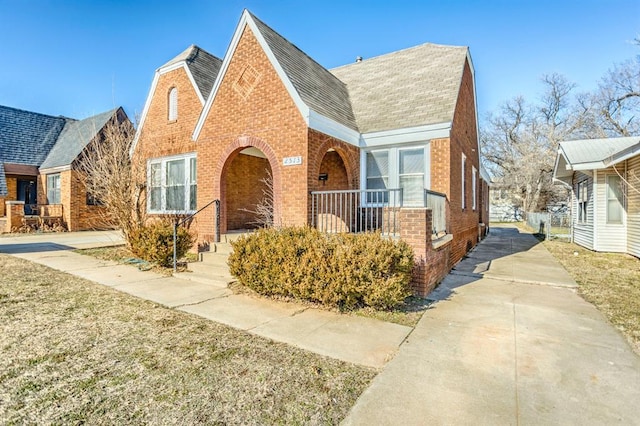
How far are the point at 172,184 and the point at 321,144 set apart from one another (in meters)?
6.78

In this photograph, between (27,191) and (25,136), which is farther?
(27,191)

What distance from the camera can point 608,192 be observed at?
1244 cm

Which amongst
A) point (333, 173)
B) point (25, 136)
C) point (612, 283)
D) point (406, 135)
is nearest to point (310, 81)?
point (333, 173)

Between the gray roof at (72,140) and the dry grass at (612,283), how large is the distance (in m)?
22.9

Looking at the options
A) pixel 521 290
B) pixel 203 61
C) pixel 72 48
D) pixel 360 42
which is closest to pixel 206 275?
pixel 521 290

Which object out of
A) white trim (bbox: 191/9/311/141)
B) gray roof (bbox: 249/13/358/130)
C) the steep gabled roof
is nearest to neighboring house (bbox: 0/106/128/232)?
the steep gabled roof

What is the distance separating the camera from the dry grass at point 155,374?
2658 millimetres

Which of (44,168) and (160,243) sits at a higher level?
(44,168)

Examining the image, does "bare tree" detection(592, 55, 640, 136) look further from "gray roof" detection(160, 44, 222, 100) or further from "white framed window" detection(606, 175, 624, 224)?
"gray roof" detection(160, 44, 222, 100)

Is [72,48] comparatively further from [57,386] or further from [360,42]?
[57,386]

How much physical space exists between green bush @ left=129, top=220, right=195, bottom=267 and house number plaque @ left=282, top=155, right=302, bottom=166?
332cm

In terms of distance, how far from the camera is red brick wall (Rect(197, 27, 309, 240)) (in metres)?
8.16

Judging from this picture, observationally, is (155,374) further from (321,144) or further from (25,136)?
(25,136)

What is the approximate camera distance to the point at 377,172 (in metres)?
9.77
